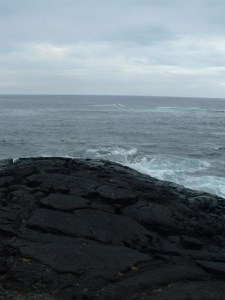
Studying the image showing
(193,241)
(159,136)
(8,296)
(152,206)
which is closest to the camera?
(8,296)

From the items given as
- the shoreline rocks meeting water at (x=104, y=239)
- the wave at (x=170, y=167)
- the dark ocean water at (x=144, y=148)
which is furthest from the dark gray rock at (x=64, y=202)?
the dark ocean water at (x=144, y=148)

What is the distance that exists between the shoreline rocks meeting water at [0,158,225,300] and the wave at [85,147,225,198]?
8844mm

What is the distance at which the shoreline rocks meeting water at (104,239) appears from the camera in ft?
26.9

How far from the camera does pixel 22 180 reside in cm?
1375

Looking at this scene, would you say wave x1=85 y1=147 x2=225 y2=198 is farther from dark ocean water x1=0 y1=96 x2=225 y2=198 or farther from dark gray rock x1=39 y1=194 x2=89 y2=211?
dark gray rock x1=39 y1=194 x2=89 y2=211

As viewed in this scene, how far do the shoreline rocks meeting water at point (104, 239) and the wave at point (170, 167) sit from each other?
29.0 feet

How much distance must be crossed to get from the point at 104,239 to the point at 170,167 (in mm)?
19848

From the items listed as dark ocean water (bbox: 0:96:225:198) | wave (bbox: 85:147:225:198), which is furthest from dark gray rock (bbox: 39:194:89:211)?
dark ocean water (bbox: 0:96:225:198)

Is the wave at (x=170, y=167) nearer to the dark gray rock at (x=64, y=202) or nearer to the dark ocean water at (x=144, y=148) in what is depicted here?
the dark ocean water at (x=144, y=148)

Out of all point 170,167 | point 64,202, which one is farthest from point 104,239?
point 170,167

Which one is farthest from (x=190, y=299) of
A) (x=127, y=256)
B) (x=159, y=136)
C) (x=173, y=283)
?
(x=159, y=136)

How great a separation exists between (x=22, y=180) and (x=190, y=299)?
753 centimetres

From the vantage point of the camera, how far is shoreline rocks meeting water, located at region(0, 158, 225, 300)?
323 inches

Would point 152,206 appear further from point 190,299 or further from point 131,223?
point 190,299
